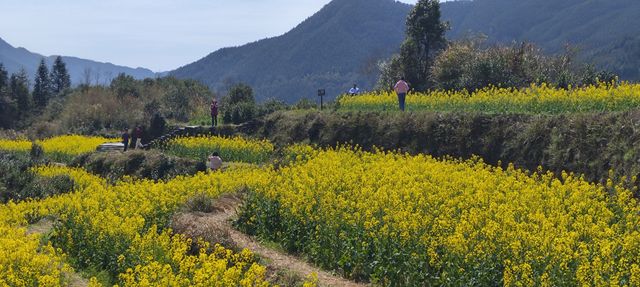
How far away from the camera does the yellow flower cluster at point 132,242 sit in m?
9.99

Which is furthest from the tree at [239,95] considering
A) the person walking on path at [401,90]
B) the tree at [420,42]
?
the person walking on path at [401,90]

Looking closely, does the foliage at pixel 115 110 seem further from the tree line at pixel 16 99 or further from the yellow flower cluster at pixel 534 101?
the yellow flower cluster at pixel 534 101

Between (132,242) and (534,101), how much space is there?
14.6 meters

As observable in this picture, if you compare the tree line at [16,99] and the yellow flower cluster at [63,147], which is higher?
the tree line at [16,99]

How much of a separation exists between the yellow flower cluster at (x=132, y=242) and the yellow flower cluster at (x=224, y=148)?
8093 mm

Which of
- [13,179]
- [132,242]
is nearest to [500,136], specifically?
[132,242]

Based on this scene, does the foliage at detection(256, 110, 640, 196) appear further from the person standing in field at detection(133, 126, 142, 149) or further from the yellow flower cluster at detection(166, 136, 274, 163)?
the person standing in field at detection(133, 126, 142, 149)

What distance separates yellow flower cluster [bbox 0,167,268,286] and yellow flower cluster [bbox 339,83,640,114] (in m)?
9.06

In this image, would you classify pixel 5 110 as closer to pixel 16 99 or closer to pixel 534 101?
pixel 16 99

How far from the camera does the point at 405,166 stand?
18359 mm

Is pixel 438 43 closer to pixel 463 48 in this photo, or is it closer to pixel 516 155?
pixel 463 48

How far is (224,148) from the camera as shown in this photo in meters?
31.3

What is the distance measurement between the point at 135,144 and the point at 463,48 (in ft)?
66.7

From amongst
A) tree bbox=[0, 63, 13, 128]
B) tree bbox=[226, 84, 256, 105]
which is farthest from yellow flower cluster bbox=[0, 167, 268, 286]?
tree bbox=[0, 63, 13, 128]
